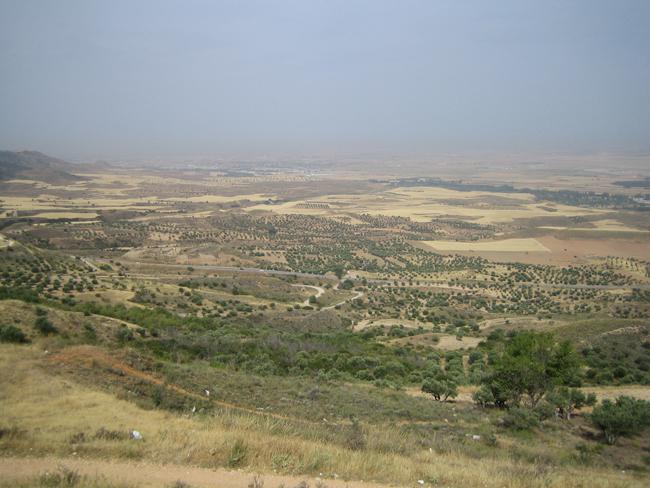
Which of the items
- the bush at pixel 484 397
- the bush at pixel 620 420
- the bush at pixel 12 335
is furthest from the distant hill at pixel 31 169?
the bush at pixel 620 420

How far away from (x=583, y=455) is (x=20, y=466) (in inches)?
485

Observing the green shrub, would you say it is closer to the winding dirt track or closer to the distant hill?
the winding dirt track

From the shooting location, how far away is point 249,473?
7668 mm

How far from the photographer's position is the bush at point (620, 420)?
Answer: 44.9 feet

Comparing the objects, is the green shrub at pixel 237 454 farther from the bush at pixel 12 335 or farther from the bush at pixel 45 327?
the bush at pixel 45 327

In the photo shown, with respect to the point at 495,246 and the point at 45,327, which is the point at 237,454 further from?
the point at 495,246

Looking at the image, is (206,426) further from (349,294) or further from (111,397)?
(349,294)

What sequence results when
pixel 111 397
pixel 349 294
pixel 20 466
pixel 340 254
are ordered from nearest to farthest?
pixel 20 466 < pixel 111 397 < pixel 349 294 < pixel 340 254

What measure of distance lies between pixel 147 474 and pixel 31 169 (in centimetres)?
17793

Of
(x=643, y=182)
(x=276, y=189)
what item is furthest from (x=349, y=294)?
(x=643, y=182)

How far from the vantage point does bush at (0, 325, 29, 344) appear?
15.6 m

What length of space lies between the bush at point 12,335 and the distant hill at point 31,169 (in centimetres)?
14809

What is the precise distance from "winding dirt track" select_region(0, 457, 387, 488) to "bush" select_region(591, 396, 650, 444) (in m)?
9.98

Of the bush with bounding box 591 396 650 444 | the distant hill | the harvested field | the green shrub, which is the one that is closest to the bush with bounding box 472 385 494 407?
the bush with bounding box 591 396 650 444
